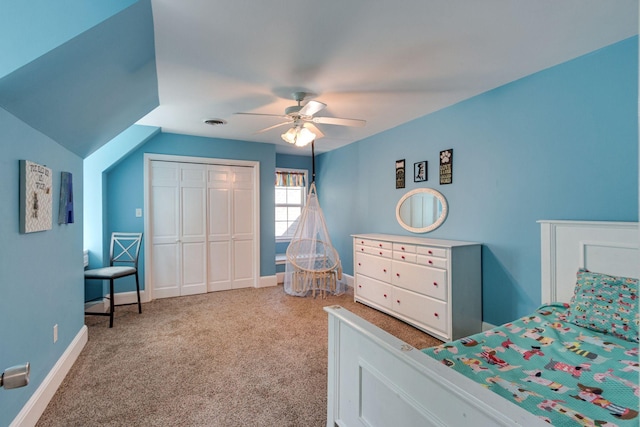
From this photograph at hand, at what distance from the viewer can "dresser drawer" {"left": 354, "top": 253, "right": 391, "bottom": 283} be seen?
3.59 meters

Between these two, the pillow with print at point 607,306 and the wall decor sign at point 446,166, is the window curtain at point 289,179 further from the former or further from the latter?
the pillow with print at point 607,306

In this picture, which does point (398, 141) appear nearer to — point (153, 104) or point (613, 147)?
point (613, 147)

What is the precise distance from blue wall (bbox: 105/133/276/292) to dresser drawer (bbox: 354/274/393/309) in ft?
5.61

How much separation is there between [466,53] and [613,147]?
123 cm

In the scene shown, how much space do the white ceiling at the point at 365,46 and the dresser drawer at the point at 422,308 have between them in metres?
2.05

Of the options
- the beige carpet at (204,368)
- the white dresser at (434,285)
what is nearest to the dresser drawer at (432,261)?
the white dresser at (434,285)

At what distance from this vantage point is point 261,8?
1.72 metres

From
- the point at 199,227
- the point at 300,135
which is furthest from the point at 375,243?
the point at 199,227

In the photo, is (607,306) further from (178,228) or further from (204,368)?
(178,228)

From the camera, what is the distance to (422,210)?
147 inches

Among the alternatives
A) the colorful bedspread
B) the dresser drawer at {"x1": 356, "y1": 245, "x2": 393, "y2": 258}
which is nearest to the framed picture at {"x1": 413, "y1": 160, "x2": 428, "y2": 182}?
the dresser drawer at {"x1": 356, "y1": 245, "x2": 393, "y2": 258}

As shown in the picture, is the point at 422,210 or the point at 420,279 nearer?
the point at 420,279

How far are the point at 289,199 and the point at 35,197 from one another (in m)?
4.40

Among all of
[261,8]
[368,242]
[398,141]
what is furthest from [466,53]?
[368,242]
